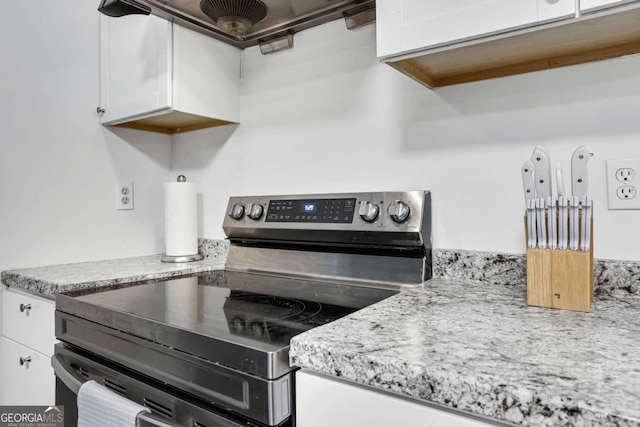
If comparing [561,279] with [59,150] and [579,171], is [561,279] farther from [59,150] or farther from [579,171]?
[59,150]

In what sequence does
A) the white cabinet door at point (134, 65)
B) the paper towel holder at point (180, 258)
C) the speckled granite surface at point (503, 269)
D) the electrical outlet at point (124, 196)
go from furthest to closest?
the electrical outlet at point (124, 196) < the paper towel holder at point (180, 258) < the white cabinet door at point (134, 65) < the speckled granite surface at point (503, 269)

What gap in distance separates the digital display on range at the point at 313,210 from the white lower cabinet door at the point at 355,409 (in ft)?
2.03

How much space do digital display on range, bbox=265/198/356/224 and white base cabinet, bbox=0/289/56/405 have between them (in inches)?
27.6

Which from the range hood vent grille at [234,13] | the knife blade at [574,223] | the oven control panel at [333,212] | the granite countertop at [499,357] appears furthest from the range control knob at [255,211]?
the knife blade at [574,223]

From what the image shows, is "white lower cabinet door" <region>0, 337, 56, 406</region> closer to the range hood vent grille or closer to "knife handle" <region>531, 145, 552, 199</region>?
the range hood vent grille

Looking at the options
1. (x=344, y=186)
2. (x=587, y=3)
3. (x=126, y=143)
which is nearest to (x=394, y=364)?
(x=587, y=3)

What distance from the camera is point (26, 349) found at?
1.27 meters

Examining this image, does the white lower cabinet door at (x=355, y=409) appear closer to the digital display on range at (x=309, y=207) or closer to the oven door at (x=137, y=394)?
the oven door at (x=137, y=394)

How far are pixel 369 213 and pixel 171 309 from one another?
565 millimetres

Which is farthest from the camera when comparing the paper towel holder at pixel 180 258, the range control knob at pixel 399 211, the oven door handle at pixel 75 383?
the paper towel holder at pixel 180 258

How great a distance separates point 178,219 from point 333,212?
2.18 feet

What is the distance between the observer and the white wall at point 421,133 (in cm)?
94

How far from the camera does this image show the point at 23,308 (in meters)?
1.27

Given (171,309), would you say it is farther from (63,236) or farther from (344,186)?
(63,236)
